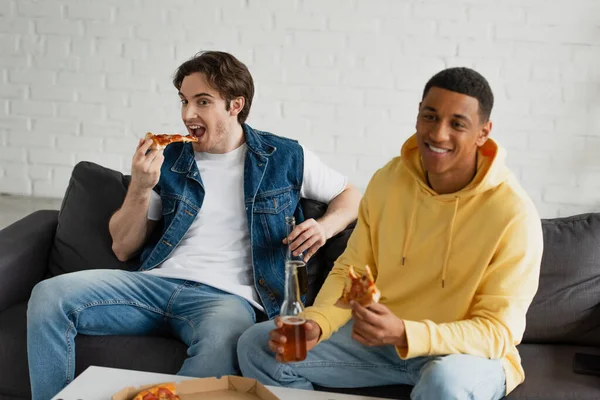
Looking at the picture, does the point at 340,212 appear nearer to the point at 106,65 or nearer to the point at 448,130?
the point at 448,130

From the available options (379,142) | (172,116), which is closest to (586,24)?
(379,142)

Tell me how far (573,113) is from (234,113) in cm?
200

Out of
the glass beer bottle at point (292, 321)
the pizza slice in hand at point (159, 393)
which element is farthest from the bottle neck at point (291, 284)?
the pizza slice in hand at point (159, 393)

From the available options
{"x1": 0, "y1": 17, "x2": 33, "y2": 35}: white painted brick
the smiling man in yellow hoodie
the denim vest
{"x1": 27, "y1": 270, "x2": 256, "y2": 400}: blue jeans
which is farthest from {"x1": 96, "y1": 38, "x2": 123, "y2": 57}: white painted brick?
the smiling man in yellow hoodie

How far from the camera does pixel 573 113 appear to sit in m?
4.10

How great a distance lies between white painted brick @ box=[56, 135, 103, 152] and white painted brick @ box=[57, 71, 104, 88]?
0.29 meters

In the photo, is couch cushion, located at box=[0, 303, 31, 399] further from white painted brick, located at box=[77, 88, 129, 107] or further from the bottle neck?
white painted brick, located at box=[77, 88, 129, 107]

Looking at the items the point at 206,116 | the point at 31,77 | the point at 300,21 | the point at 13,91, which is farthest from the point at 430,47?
the point at 13,91

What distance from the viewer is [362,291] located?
196 centimetres

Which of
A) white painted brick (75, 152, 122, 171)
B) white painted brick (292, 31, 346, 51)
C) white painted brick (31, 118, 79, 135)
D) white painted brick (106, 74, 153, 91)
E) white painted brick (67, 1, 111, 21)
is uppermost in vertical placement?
white painted brick (67, 1, 111, 21)

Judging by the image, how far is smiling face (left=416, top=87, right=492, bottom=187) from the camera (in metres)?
2.16

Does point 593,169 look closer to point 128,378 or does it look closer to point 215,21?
point 215,21

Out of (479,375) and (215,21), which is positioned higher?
(215,21)

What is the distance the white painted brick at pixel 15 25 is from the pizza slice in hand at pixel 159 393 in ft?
10.4
